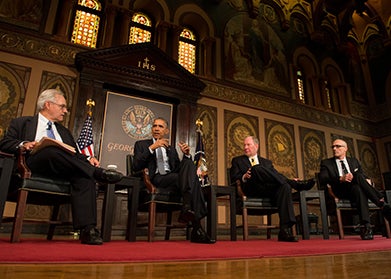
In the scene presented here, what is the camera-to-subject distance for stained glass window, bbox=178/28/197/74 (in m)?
6.91

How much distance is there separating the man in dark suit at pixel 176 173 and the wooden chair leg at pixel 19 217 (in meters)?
1.23

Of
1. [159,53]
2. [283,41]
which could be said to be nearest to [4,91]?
[159,53]

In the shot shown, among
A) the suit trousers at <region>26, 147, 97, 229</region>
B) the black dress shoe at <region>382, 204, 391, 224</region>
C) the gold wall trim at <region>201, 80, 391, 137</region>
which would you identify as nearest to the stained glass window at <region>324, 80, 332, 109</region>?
the gold wall trim at <region>201, 80, 391, 137</region>

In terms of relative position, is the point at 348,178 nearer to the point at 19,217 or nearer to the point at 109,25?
the point at 19,217

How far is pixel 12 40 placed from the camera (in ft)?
16.6

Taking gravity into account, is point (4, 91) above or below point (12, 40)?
below

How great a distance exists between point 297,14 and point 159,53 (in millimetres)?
4953

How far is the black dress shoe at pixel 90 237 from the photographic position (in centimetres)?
210

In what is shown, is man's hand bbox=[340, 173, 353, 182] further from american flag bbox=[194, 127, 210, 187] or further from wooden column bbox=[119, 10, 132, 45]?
wooden column bbox=[119, 10, 132, 45]

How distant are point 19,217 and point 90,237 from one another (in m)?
0.56

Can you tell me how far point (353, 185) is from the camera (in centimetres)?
394

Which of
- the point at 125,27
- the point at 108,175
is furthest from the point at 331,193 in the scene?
the point at 125,27

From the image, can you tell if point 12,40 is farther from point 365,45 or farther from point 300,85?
point 365,45

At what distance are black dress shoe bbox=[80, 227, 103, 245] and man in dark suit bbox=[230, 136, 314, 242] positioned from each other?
6.19ft
